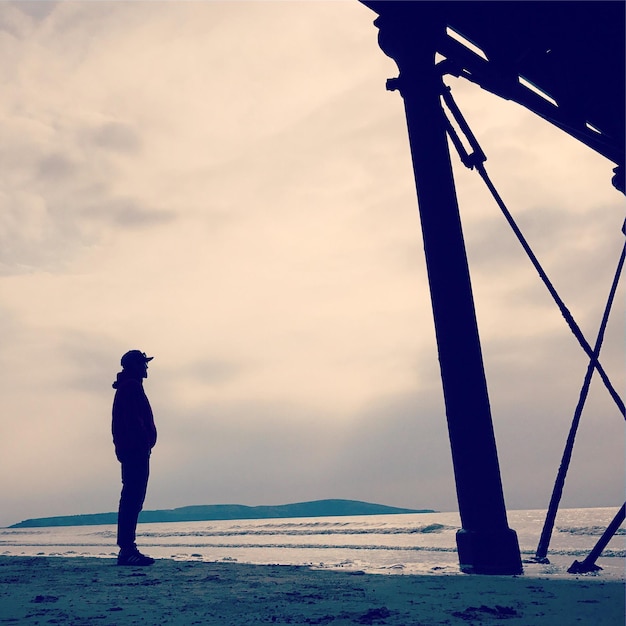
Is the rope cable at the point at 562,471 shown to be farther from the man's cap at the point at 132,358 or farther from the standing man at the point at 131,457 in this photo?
the man's cap at the point at 132,358

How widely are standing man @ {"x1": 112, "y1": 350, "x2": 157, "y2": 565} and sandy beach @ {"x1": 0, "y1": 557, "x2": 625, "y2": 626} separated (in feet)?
3.97

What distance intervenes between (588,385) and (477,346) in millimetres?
1342

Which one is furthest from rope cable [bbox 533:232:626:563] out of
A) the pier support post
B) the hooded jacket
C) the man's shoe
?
the hooded jacket

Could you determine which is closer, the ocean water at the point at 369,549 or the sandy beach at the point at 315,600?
the sandy beach at the point at 315,600

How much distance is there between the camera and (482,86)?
196 inches

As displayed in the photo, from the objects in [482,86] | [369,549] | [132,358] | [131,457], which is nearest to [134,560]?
[131,457]

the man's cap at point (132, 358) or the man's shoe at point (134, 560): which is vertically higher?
the man's cap at point (132, 358)

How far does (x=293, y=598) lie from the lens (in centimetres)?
329

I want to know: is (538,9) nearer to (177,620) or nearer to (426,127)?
(426,127)

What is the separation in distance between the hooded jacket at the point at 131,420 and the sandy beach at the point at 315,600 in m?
1.43

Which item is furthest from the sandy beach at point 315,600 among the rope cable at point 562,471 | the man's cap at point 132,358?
the man's cap at point 132,358

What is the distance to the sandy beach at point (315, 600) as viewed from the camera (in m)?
2.61

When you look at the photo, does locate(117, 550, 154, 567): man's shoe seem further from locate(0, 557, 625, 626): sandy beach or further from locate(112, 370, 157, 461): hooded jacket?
locate(0, 557, 625, 626): sandy beach

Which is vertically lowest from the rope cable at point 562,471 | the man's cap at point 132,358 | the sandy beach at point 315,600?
the sandy beach at point 315,600
